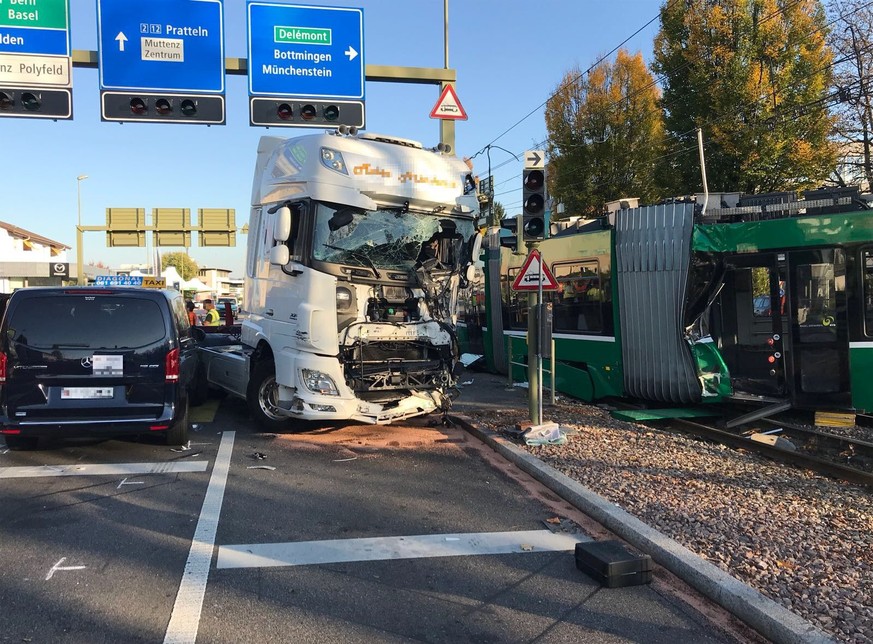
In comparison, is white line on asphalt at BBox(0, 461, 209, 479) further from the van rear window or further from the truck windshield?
the truck windshield

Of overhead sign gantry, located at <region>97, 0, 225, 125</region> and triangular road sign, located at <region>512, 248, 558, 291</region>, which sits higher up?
overhead sign gantry, located at <region>97, 0, 225, 125</region>

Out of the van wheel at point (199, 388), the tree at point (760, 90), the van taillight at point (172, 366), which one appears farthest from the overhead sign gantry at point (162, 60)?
the tree at point (760, 90)

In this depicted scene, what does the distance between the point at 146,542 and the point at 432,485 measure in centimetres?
267

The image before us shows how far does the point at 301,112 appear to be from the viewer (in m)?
11.7

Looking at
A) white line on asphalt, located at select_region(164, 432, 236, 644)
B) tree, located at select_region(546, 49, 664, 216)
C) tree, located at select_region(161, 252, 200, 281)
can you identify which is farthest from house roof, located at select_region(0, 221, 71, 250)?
white line on asphalt, located at select_region(164, 432, 236, 644)

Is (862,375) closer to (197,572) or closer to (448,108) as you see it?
(448,108)

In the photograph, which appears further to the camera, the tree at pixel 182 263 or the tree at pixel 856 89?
the tree at pixel 182 263

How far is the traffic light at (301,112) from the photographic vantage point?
1160 cm

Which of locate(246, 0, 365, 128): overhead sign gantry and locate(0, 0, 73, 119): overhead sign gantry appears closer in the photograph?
locate(0, 0, 73, 119): overhead sign gantry

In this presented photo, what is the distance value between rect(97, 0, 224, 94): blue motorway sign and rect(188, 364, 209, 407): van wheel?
4.89 meters

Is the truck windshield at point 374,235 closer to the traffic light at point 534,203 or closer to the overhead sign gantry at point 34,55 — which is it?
the traffic light at point 534,203

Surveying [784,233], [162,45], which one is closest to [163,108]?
[162,45]

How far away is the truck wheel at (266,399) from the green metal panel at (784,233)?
6.21 m

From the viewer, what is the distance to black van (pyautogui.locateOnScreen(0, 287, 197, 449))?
6.93 m
